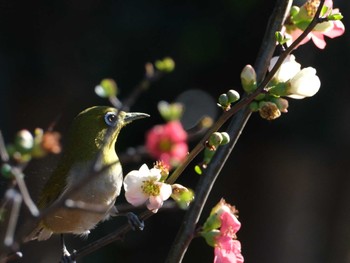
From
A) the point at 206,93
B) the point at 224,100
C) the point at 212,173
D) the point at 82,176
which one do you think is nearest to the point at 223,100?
the point at 224,100

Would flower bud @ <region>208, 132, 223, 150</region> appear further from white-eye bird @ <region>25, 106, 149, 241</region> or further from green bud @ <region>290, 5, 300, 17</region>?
white-eye bird @ <region>25, 106, 149, 241</region>

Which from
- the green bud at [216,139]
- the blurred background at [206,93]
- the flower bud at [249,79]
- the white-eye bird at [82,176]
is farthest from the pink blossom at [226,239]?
the blurred background at [206,93]

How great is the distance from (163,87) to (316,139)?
2.52 ft

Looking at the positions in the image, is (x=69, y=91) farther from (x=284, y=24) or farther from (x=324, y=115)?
(x=284, y=24)

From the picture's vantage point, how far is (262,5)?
3.68 metres

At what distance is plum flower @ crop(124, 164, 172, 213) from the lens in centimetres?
126

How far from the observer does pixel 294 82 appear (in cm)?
126

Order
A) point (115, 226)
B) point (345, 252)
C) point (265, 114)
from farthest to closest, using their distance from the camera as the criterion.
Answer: point (345, 252)
point (115, 226)
point (265, 114)

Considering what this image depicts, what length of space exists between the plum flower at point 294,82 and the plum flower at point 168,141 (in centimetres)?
42

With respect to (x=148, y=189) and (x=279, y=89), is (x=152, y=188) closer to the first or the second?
(x=148, y=189)

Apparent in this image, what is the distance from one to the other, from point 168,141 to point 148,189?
17.1 inches

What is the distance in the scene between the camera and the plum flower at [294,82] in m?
1.26

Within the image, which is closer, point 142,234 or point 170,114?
point 170,114

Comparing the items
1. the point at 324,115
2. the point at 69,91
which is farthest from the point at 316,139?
the point at 69,91
